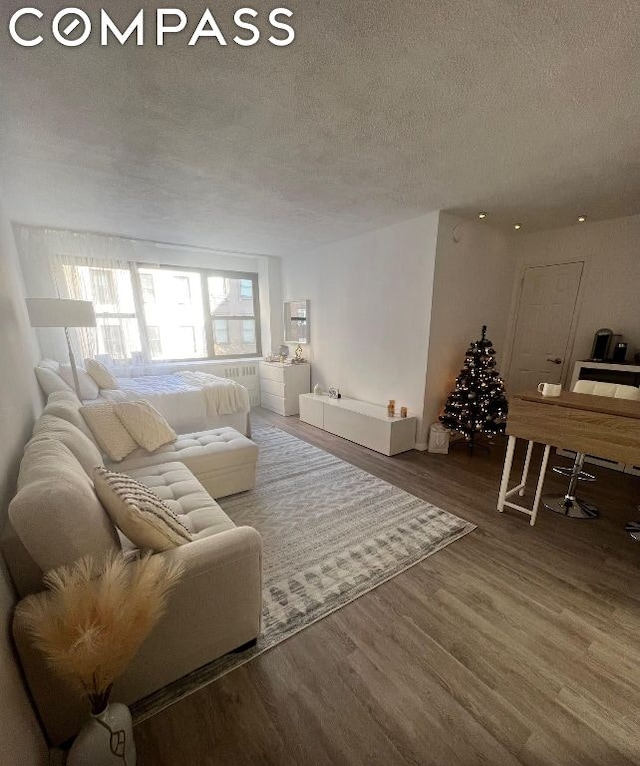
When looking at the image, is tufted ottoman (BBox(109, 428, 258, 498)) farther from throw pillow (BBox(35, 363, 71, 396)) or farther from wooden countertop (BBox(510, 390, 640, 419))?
wooden countertop (BBox(510, 390, 640, 419))

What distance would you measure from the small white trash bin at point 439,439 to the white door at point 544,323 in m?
1.64

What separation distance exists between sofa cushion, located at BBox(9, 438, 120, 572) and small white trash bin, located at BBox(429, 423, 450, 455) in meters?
3.20

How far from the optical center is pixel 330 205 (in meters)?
3.01

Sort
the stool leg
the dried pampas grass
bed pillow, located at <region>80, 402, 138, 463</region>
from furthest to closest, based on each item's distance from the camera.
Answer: the stool leg → bed pillow, located at <region>80, 402, 138, 463</region> → the dried pampas grass

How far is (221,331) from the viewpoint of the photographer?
5.79m

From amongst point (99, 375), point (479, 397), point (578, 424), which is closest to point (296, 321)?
point (99, 375)

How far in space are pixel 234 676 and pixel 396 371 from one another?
3166mm

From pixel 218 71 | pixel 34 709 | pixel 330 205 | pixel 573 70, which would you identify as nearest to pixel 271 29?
pixel 218 71

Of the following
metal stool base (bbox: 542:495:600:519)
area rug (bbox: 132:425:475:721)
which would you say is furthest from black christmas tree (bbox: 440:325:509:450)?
area rug (bbox: 132:425:475:721)

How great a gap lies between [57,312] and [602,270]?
5.78 meters

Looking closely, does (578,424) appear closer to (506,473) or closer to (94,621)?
(506,473)

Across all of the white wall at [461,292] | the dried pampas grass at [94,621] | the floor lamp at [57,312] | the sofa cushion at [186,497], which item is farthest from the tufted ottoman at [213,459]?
the white wall at [461,292]

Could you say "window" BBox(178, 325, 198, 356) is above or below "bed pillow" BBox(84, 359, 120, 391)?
above

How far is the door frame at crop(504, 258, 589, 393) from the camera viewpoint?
3.72 metres
